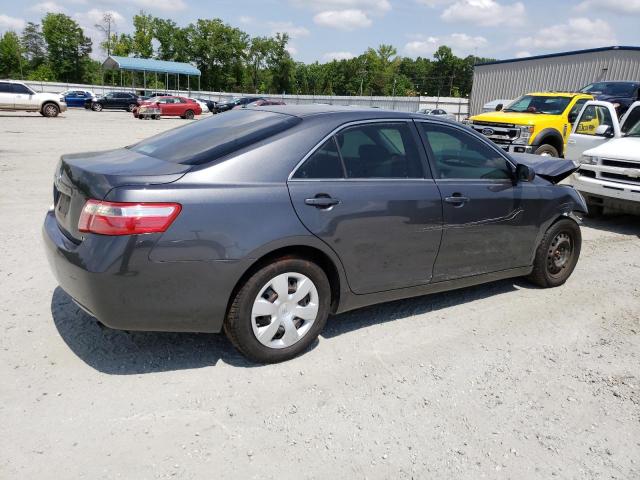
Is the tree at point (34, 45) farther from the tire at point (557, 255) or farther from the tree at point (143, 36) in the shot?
the tire at point (557, 255)

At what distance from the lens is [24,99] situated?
88.3ft

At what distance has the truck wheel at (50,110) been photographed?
2769cm

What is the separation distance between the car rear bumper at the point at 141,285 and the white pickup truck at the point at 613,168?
22.5 ft

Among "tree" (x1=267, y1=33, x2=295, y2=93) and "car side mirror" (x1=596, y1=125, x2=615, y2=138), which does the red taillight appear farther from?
"tree" (x1=267, y1=33, x2=295, y2=93)

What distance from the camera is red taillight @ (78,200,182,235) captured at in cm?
295

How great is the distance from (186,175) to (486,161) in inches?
104

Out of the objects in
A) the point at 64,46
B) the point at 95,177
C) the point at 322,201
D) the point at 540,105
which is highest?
the point at 64,46

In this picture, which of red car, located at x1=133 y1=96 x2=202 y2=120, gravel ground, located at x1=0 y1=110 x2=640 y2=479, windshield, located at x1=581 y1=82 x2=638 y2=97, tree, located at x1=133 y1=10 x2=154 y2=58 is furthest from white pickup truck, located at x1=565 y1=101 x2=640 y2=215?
tree, located at x1=133 y1=10 x2=154 y2=58

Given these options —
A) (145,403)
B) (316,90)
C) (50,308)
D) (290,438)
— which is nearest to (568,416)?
(290,438)

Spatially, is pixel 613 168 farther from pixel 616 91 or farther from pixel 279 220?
pixel 616 91

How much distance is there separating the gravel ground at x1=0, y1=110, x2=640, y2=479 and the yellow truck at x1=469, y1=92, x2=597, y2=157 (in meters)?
8.10

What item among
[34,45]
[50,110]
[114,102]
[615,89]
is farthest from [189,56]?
[615,89]

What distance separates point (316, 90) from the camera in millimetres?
106125

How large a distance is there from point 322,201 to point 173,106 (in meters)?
35.2
